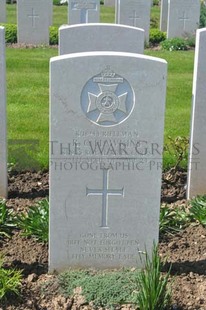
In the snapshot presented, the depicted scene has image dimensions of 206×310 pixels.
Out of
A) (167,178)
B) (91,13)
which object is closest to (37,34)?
(91,13)

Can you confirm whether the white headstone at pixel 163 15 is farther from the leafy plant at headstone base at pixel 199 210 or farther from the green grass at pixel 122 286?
the green grass at pixel 122 286

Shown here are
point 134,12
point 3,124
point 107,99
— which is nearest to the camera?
point 107,99

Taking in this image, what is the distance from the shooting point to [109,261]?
178 inches

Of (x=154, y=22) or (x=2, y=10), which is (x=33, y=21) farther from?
(x=154, y=22)

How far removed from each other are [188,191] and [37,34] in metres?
9.32

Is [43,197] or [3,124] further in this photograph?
[43,197]

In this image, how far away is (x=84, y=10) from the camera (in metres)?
13.7

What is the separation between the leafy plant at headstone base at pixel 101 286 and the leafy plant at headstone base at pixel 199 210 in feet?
3.38

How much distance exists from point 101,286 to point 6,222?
4.05 ft

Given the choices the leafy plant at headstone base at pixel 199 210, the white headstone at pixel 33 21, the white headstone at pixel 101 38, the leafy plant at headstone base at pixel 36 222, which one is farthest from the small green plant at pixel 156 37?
the leafy plant at headstone base at pixel 36 222

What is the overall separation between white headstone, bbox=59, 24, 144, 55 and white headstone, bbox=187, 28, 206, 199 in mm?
616

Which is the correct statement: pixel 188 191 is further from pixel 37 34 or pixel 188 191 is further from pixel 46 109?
pixel 37 34

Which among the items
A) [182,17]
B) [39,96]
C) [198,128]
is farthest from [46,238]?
[182,17]

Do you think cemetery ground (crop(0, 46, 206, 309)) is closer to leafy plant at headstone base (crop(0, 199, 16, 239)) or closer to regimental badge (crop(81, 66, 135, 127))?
leafy plant at headstone base (crop(0, 199, 16, 239))
